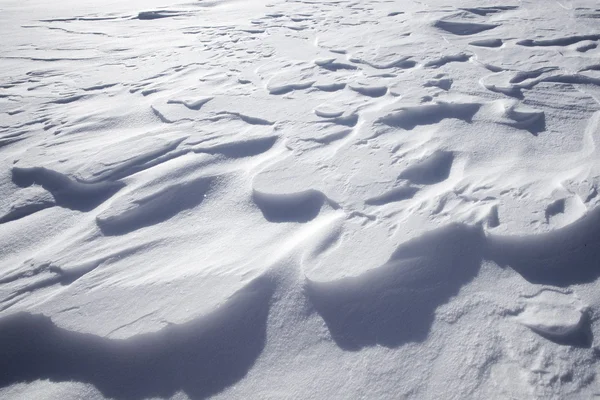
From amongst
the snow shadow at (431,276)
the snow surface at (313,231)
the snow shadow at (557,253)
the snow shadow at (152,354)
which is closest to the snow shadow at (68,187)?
the snow surface at (313,231)

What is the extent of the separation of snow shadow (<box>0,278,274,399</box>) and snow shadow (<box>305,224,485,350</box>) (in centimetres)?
18

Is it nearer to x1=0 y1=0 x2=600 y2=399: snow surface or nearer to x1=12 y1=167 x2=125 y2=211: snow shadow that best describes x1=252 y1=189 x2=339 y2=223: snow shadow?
x1=0 y1=0 x2=600 y2=399: snow surface

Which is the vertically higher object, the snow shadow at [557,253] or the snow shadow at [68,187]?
the snow shadow at [68,187]

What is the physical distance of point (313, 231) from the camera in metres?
1.20

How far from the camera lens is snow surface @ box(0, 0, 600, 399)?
2.90 ft

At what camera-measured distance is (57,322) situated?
102 cm

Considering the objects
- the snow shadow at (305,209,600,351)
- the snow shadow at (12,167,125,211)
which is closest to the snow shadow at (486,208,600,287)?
the snow shadow at (305,209,600,351)

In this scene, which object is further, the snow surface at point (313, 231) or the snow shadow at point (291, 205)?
the snow shadow at point (291, 205)

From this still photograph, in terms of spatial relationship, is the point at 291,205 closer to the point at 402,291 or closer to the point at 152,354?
the point at 402,291

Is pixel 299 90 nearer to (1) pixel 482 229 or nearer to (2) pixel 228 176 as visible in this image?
(2) pixel 228 176

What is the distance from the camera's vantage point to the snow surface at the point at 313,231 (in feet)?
2.90

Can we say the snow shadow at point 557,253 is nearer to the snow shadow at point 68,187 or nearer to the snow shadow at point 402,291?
the snow shadow at point 402,291

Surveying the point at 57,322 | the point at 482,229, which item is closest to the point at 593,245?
the point at 482,229

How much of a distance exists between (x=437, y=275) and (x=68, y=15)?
4.95 meters
